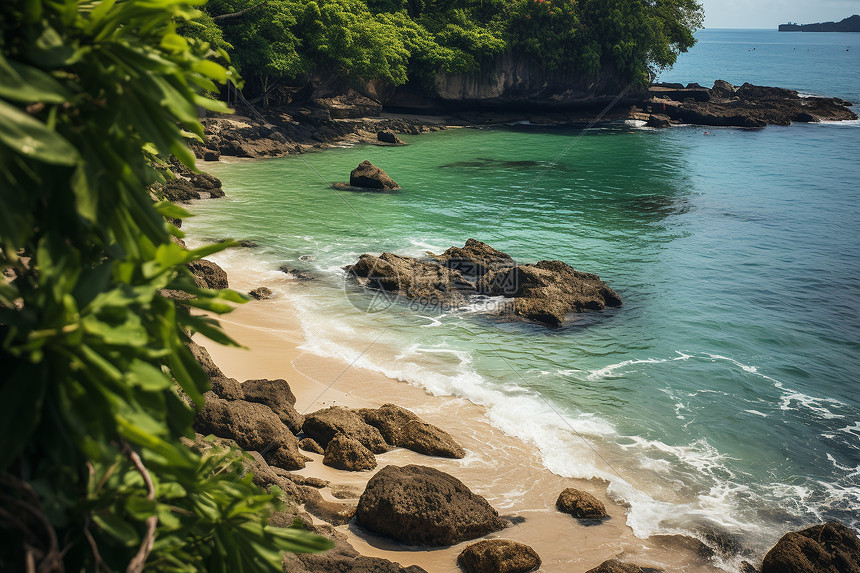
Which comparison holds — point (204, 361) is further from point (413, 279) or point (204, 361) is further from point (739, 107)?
point (739, 107)

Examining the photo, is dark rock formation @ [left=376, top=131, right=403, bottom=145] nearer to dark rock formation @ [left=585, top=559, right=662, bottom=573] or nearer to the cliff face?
the cliff face

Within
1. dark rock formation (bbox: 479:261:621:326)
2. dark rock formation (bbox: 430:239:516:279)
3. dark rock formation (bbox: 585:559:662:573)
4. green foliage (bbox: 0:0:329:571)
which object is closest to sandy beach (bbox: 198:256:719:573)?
dark rock formation (bbox: 585:559:662:573)

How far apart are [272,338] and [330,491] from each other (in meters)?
5.33

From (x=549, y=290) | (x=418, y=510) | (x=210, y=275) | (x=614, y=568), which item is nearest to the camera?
(x=614, y=568)

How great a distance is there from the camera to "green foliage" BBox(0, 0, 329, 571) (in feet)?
4.45

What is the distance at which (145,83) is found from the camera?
1537mm

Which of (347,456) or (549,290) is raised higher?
(549,290)

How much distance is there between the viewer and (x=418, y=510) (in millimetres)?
7172

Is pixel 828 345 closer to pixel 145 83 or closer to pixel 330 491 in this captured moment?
pixel 330 491

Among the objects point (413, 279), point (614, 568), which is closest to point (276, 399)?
point (614, 568)

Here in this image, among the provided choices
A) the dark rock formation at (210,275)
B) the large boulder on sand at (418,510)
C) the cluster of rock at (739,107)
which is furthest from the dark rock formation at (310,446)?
the cluster of rock at (739,107)

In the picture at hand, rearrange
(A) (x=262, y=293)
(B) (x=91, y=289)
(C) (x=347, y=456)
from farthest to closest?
(A) (x=262, y=293), (C) (x=347, y=456), (B) (x=91, y=289)

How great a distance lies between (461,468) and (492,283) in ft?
25.0

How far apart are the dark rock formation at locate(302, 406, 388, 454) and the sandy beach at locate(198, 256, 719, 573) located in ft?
0.73
